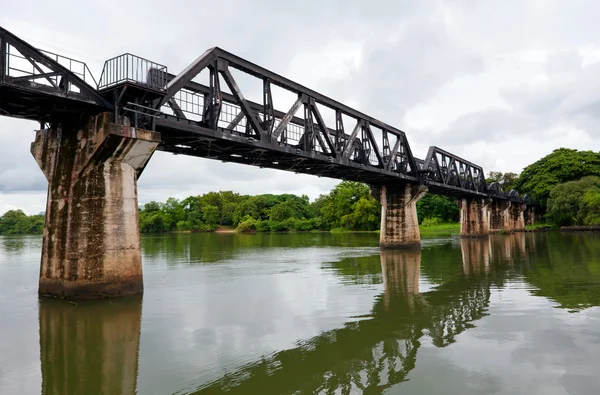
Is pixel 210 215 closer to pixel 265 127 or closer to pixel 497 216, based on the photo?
pixel 497 216

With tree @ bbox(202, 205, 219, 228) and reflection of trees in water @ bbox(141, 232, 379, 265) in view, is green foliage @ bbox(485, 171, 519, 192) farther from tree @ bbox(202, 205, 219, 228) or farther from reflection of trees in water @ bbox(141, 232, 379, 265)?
tree @ bbox(202, 205, 219, 228)

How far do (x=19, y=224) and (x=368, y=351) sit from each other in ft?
530

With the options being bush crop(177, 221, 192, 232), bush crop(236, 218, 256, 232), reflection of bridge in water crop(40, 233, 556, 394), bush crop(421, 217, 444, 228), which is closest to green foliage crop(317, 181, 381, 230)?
bush crop(421, 217, 444, 228)

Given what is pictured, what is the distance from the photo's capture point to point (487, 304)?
559 inches

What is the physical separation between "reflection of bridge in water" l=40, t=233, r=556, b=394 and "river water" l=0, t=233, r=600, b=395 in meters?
0.04

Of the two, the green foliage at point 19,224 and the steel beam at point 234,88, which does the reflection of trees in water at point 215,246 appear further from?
the green foliage at point 19,224

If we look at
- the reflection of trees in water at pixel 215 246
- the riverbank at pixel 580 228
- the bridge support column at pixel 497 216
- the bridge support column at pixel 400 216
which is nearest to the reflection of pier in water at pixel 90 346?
the reflection of trees in water at pixel 215 246

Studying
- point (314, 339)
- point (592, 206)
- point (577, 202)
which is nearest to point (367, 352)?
point (314, 339)

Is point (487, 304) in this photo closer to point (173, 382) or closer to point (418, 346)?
point (418, 346)

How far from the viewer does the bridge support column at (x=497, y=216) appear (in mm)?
80812

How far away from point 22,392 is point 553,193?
89570 millimetres

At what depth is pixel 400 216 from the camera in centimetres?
4212

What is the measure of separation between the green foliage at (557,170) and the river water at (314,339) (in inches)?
3137

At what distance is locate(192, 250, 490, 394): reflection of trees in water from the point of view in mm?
7570
